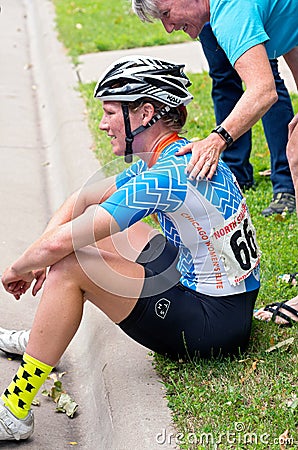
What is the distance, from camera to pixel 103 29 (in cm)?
1036

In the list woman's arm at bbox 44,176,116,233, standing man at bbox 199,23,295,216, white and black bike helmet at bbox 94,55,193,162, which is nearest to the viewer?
white and black bike helmet at bbox 94,55,193,162

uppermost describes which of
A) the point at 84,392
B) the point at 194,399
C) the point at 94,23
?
the point at 194,399

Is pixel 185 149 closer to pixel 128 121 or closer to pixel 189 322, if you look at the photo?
pixel 128 121

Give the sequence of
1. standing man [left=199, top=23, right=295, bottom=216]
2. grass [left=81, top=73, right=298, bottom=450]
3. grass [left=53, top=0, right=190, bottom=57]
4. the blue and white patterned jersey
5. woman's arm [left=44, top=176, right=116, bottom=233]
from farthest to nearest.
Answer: grass [left=53, top=0, right=190, bottom=57], standing man [left=199, top=23, right=295, bottom=216], woman's arm [left=44, top=176, right=116, bottom=233], the blue and white patterned jersey, grass [left=81, top=73, right=298, bottom=450]

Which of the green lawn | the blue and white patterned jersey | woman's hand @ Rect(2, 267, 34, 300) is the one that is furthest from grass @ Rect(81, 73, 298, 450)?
woman's hand @ Rect(2, 267, 34, 300)

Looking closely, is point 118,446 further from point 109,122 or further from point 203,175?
point 109,122

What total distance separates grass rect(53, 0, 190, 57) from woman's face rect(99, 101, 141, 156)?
5.98 m

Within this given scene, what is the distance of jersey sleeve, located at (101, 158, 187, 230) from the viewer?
328cm

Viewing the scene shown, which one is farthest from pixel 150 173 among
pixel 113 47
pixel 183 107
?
pixel 113 47

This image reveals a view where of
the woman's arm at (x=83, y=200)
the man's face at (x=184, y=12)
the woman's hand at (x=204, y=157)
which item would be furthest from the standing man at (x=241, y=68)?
the woman's arm at (x=83, y=200)

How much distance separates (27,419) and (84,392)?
54 centimetres

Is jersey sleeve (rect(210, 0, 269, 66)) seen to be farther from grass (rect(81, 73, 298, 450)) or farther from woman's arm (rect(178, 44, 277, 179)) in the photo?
grass (rect(81, 73, 298, 450))

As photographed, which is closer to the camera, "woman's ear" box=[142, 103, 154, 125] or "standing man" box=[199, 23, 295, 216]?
"woman's ear" box=[142, 103, 154, 125]

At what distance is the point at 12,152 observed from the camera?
7.32m
